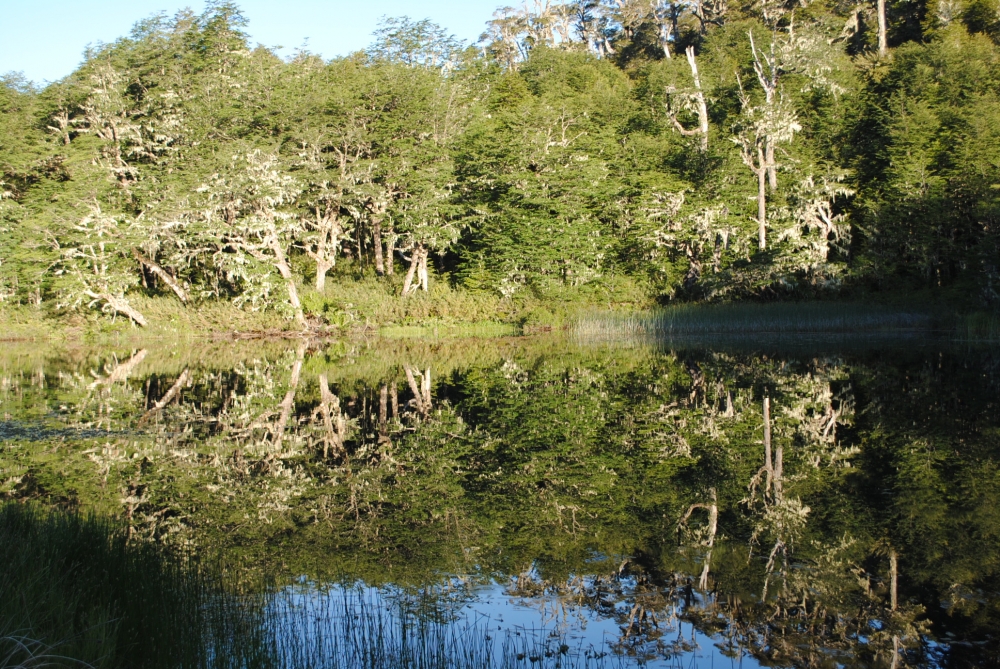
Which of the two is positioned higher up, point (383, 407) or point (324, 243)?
point (324, 243)

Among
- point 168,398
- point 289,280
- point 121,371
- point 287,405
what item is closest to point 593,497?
point 287,405

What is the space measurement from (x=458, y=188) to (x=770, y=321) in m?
12.9

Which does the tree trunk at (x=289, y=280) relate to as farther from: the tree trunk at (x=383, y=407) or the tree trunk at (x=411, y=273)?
the tree trunk at (x=383, y=407)

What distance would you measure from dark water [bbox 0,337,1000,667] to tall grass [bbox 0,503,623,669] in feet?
0.26

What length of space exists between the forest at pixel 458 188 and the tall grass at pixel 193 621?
24.7 metres

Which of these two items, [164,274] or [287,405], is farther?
[164,274]

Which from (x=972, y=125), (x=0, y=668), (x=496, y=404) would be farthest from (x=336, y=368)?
(x=972, y=125)

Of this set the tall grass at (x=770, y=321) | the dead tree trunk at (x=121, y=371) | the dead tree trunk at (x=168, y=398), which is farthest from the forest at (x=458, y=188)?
the dead tree trunk at (x=168, y=398)

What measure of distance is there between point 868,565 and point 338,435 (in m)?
7.18

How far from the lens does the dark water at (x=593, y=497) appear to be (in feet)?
16.9

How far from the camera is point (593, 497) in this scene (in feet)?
26.1

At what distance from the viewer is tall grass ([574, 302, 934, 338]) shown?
1061 inches

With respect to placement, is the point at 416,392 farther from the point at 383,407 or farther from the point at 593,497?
the point at 593,497

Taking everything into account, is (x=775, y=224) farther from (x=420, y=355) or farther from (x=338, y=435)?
(x=338, y=435)
